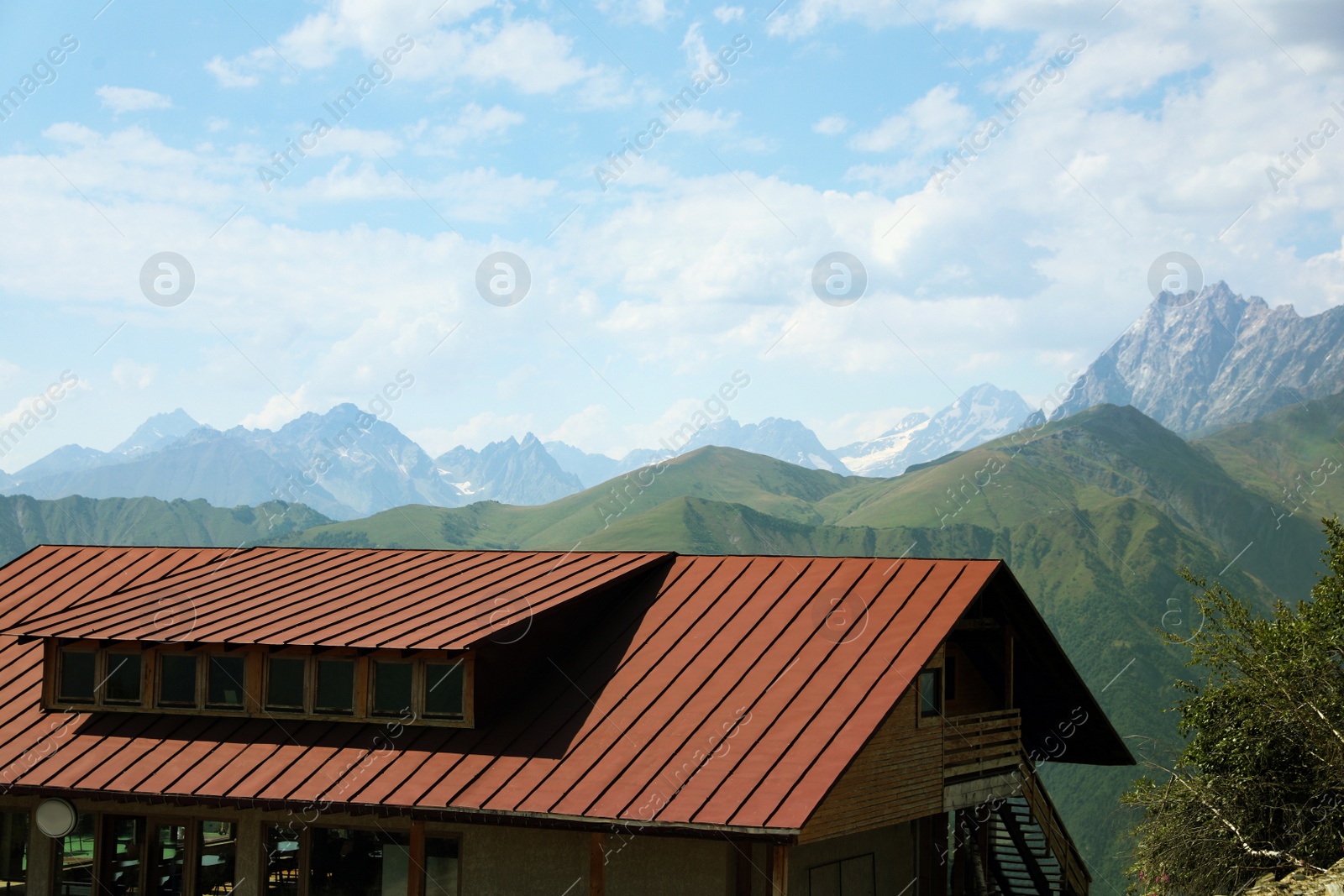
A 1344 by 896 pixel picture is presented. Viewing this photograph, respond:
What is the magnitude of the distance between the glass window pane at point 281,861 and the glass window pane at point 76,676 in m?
4.74

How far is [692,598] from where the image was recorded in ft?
71.2

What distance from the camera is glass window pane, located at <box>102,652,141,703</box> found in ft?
69.5

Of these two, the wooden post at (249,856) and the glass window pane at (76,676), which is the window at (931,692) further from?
the glass window pane at (76,676)

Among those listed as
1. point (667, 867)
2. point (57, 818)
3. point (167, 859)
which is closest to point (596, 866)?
point (667, 867)

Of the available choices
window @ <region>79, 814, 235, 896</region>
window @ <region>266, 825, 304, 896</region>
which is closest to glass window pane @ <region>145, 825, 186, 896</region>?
window @ <region>79, 814, 235, 896</region>

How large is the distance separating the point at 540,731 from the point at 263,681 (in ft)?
17.4

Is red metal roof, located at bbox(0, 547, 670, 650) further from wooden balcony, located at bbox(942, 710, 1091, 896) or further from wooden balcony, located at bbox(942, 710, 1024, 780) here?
wooden balcony, located at bbox(942, 710, 1091, 896)

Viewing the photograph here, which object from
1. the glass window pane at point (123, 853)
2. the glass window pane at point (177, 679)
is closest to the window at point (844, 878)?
the glass window pane at point (177, 679)

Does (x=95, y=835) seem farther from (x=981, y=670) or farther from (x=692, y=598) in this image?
(x=981, y=670)

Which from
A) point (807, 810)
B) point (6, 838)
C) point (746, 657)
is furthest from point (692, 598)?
point (6, 838)

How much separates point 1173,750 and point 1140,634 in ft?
584

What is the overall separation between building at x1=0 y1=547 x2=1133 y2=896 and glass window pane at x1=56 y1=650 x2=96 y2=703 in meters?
0.05

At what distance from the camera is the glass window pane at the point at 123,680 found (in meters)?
21.2

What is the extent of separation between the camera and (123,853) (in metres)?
20.2
